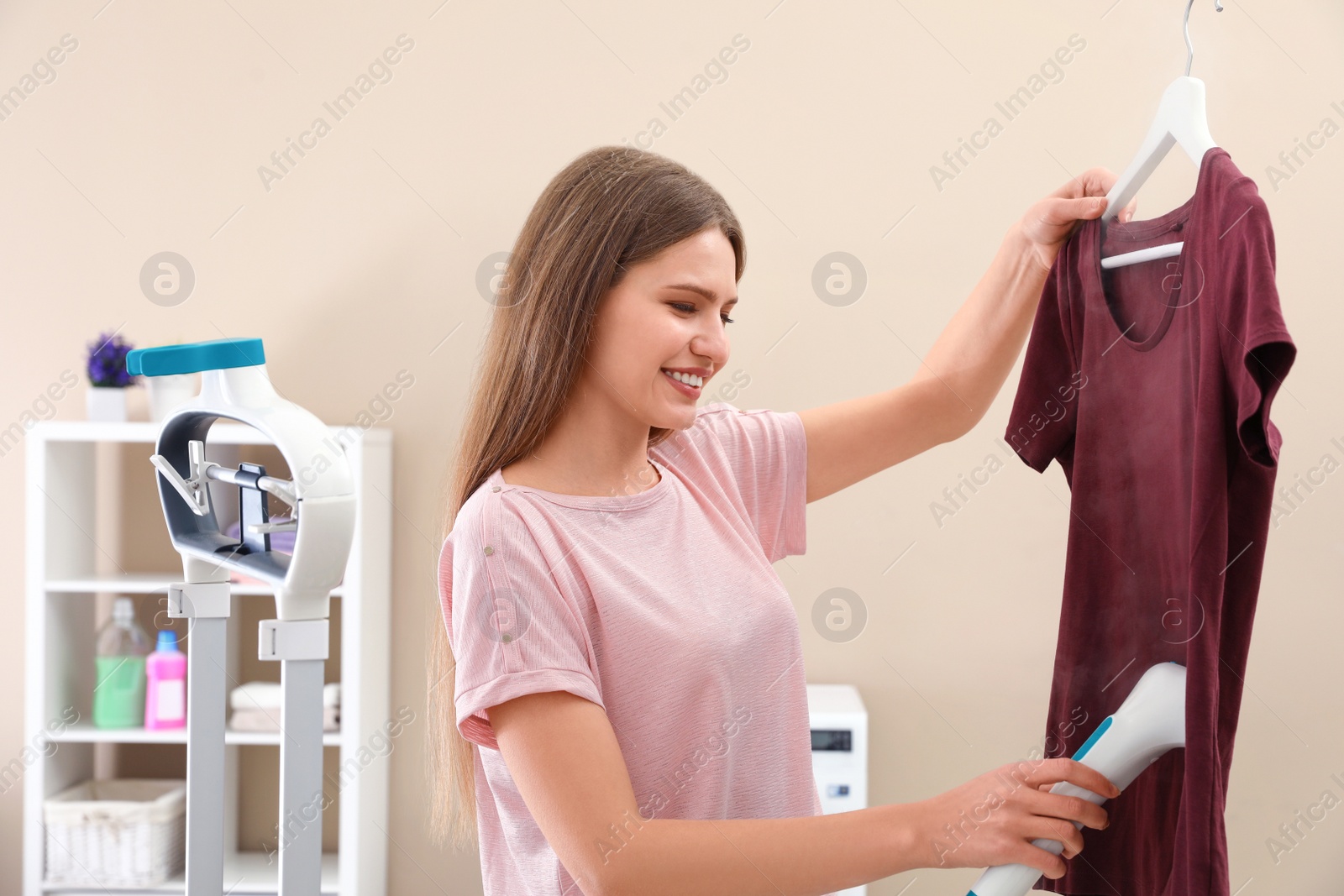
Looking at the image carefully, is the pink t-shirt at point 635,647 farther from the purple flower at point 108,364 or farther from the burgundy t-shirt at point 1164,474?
the purple flower at point 108,364

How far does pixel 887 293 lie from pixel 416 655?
4.41 feet

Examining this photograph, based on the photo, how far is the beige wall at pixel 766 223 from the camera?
2.08 metres

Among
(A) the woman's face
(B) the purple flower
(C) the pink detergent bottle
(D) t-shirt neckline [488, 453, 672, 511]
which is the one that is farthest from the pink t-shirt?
(B) the purple flower

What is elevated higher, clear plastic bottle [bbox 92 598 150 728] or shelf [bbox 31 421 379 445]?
shelf [bbox 31 421 379 445]

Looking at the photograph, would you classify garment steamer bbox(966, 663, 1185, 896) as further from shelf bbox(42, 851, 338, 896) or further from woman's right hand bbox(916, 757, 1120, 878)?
shelf bbox(42, 851, 338, 896)

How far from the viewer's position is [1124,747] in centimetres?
75

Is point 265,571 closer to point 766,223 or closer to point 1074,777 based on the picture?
point 1074,777

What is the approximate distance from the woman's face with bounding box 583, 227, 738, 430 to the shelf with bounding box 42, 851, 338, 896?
161 centimetres

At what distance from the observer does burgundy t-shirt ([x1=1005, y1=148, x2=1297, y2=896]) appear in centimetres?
68

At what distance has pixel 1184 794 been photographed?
2.30 feet

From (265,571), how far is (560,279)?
0.37 metres

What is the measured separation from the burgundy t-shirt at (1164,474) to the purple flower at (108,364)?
2.01 metres

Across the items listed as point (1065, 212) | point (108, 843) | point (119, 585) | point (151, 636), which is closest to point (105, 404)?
point (119, 585)

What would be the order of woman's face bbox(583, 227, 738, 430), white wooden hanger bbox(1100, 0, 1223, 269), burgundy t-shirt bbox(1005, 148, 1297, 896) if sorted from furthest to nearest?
woman's face bbox(583, 227, 738, 430), white wooden hanger bbox(1100, 0, 1223, 269), burgundy t-shirt bbox(1005, 148, 1297, 896)
